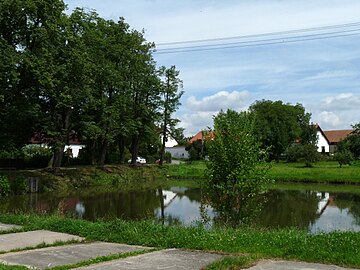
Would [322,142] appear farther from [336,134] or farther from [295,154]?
[295,154]

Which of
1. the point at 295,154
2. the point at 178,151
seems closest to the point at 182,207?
the point at 295,154

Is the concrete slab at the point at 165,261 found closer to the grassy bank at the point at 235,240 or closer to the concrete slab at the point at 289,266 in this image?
the grassy bank at the point at 235,240

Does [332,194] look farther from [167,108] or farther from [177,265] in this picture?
[177,265]

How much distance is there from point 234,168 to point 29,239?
537cm

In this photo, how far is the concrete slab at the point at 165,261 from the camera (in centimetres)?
724

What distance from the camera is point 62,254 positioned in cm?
852

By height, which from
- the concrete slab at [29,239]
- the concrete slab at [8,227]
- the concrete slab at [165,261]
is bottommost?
the concrete slab at [29,239]

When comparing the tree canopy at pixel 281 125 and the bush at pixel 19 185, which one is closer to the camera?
the bush at pixel 19 185

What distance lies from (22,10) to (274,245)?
84.2ft

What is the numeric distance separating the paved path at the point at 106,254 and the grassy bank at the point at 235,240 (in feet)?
1.10

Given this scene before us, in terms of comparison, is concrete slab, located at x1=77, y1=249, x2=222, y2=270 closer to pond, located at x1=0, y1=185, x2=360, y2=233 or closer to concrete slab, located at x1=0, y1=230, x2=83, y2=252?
concrete slab, located at x1=0, y1=230, x2=83, y2=252

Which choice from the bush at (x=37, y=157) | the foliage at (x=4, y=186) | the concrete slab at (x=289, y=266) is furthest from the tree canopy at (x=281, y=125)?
the concrete slab at (x=289, y=266)

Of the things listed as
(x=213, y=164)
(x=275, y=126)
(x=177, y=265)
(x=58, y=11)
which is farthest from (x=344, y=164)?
(x=177, y=265)

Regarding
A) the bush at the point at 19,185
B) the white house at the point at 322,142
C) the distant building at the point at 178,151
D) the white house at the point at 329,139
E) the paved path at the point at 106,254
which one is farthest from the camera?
the white house at the point at 329,139
